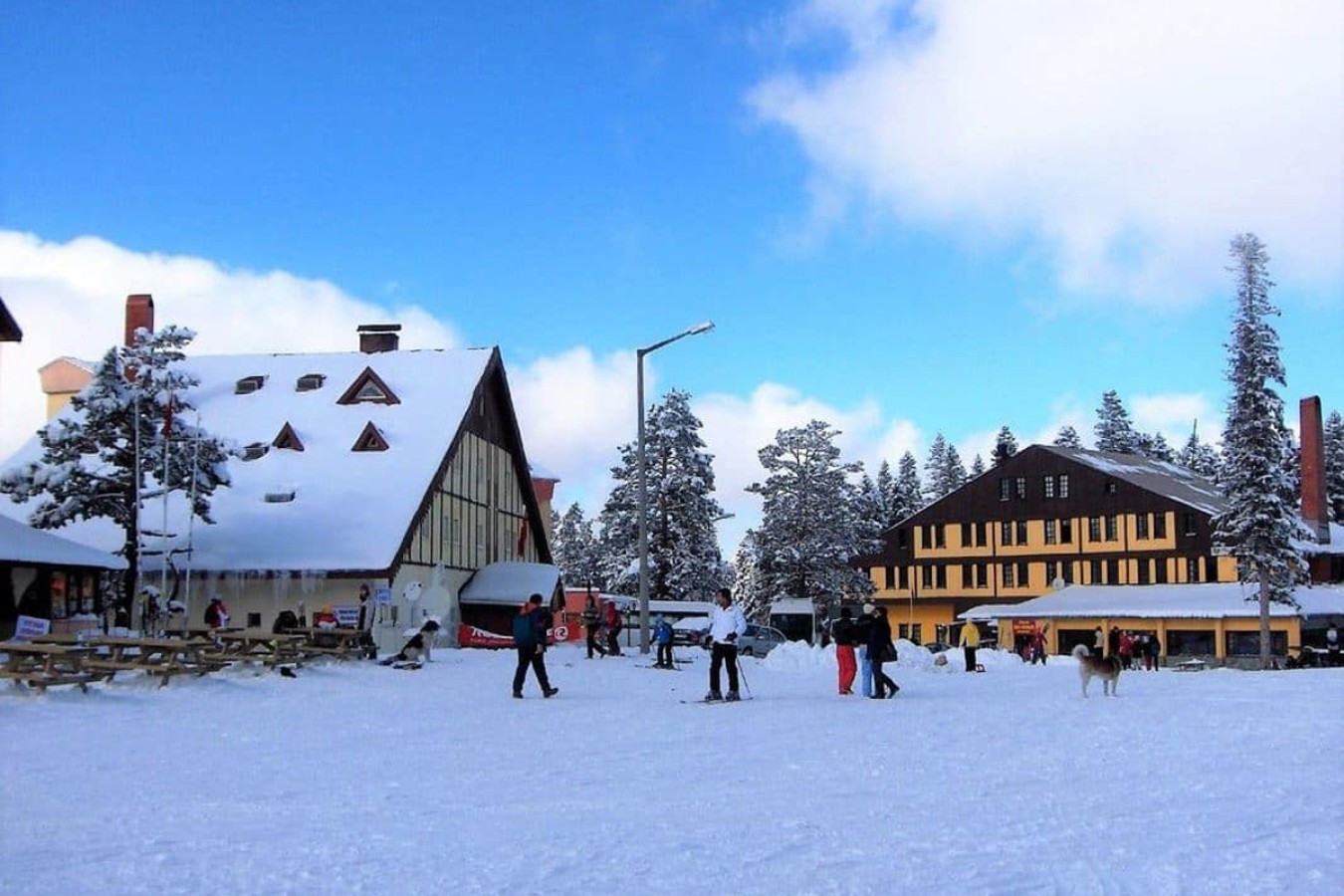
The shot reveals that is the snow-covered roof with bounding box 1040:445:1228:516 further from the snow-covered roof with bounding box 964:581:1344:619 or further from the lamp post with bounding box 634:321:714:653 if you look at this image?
the lamp post with bounding box 634:321:714:653

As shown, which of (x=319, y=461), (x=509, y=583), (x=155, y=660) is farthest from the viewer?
(x=509, y=583)

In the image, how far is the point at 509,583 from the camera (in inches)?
1902

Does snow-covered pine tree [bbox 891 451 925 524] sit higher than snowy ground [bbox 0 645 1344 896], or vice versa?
snow-covered pine tree [bbox 891 451 925 524]

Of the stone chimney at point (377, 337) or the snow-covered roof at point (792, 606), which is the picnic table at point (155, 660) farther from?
the snow-covered roof at point (792, 606)

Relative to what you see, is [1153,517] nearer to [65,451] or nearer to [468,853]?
[65,451]

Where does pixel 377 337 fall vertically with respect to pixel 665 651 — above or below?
above

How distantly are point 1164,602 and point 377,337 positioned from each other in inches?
1610

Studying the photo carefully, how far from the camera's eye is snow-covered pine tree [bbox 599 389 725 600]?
69.0 meters

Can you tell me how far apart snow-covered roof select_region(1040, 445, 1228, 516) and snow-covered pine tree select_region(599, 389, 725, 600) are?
2495 centimetres

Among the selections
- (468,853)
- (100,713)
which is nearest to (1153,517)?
(100,713)

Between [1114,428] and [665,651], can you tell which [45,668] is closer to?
[665,651]

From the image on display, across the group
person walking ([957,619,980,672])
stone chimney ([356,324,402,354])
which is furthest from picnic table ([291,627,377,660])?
stone chimney ([356,324,402,354])

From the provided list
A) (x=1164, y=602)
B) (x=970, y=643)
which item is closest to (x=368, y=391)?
(x=970, y=643)

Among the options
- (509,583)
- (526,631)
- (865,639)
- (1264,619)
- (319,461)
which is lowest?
(1264,619)
